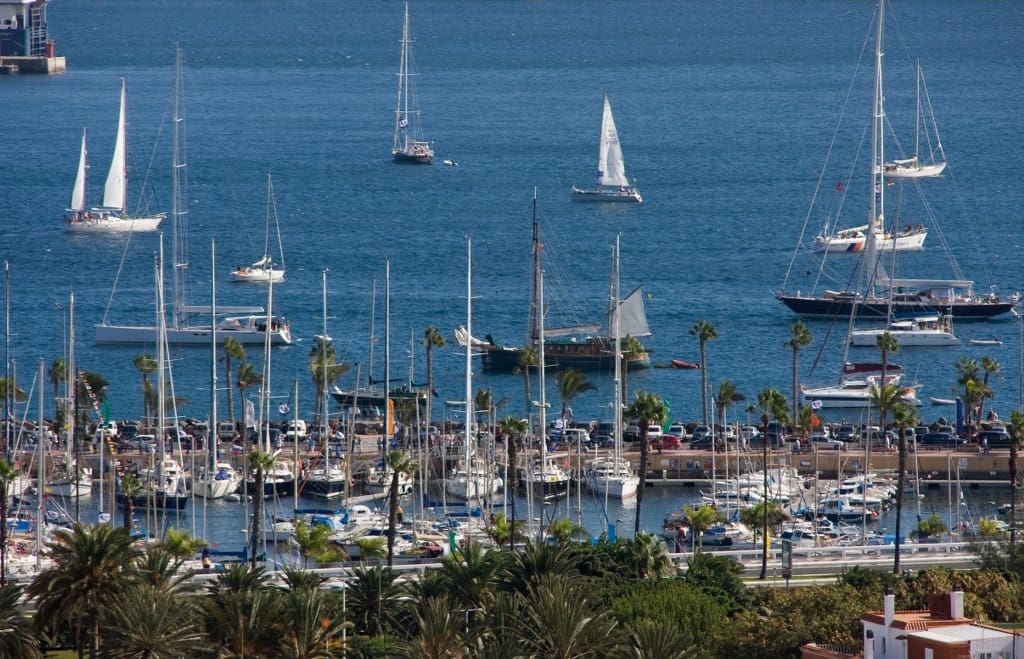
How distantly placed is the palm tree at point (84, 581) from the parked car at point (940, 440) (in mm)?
35481

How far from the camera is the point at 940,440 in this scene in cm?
6862

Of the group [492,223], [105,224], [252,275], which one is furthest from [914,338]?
[105,224]

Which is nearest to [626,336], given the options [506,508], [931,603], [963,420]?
[963,420]

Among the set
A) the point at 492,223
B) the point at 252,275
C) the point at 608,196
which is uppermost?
the point at 608,196

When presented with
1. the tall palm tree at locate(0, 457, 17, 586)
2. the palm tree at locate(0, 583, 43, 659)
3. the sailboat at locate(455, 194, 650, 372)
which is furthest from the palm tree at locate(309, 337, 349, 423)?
the palm tree at locate(0, 583, 43, 659)

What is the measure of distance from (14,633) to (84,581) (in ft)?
5.36

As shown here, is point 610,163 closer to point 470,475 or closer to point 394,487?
point 470,475

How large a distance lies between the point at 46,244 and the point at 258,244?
12.1m

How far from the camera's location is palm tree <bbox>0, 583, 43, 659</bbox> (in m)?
39.2

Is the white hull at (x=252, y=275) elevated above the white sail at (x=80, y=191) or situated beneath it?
situated beneath

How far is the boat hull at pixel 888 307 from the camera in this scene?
92812mm

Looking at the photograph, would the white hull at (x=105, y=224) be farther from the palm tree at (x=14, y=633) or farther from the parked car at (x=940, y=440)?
the palm tree at (x=14, y=633)

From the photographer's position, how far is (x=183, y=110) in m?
188

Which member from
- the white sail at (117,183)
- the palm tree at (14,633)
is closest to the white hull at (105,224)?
the white sail at (117,183)
